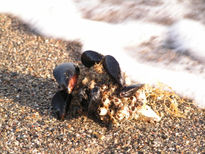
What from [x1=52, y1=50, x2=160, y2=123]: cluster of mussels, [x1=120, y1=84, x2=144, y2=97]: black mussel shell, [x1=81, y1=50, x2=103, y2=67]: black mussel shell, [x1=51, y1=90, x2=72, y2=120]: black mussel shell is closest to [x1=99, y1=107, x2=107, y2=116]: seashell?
[x1=52, y1=50, x2=160, y2=123]: cluster of mussels

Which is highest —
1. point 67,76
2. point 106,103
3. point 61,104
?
point 67,76

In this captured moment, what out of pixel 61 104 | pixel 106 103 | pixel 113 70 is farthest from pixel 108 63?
pixel 61 104

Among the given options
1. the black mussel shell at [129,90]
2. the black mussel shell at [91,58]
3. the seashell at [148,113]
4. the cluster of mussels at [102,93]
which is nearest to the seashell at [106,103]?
the cluster of mussels at [102,93]

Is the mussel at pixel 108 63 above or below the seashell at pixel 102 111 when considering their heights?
above

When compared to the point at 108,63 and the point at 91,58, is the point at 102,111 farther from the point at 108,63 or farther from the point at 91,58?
the point at 91,58

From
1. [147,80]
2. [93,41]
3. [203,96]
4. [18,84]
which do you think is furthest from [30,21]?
[203,96]

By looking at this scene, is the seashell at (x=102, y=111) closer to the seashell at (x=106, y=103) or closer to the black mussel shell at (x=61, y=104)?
the seashell at (x=106, y=103)
